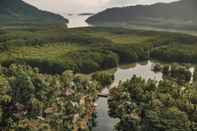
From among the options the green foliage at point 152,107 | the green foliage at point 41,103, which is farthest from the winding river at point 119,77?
the green foliage at point 41,103

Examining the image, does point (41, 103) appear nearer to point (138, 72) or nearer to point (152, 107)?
point (152, 107)

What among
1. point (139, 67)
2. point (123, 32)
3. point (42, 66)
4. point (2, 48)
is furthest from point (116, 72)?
point (123, 32)

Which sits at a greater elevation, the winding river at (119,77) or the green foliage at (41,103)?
the green foliage at (41,103)

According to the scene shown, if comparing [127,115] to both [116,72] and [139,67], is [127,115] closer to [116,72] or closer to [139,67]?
[116,72]

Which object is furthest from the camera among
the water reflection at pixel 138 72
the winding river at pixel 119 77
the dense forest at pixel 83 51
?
the dense forest at pixel 83 51

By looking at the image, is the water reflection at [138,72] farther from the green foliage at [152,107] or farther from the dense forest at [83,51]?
the green foliage at [152,107]

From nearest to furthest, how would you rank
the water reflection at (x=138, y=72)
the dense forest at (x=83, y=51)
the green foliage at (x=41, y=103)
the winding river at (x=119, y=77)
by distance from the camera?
the green foliage at (x=41, y=103) < the winding river at (x=119, y=77) < the water reflection at (x=138, y=72) < the dense forest at (x=83, y=51)

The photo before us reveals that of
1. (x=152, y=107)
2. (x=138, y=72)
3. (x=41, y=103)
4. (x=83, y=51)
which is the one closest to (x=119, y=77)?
(x=138, y=72)

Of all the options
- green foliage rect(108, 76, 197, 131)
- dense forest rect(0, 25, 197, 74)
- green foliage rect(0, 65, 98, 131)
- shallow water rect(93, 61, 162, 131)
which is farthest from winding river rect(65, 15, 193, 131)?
dense forest rect(0, 25, 197, 74)

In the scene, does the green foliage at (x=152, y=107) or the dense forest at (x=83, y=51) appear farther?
the dense forest at (x=83, y=51)
